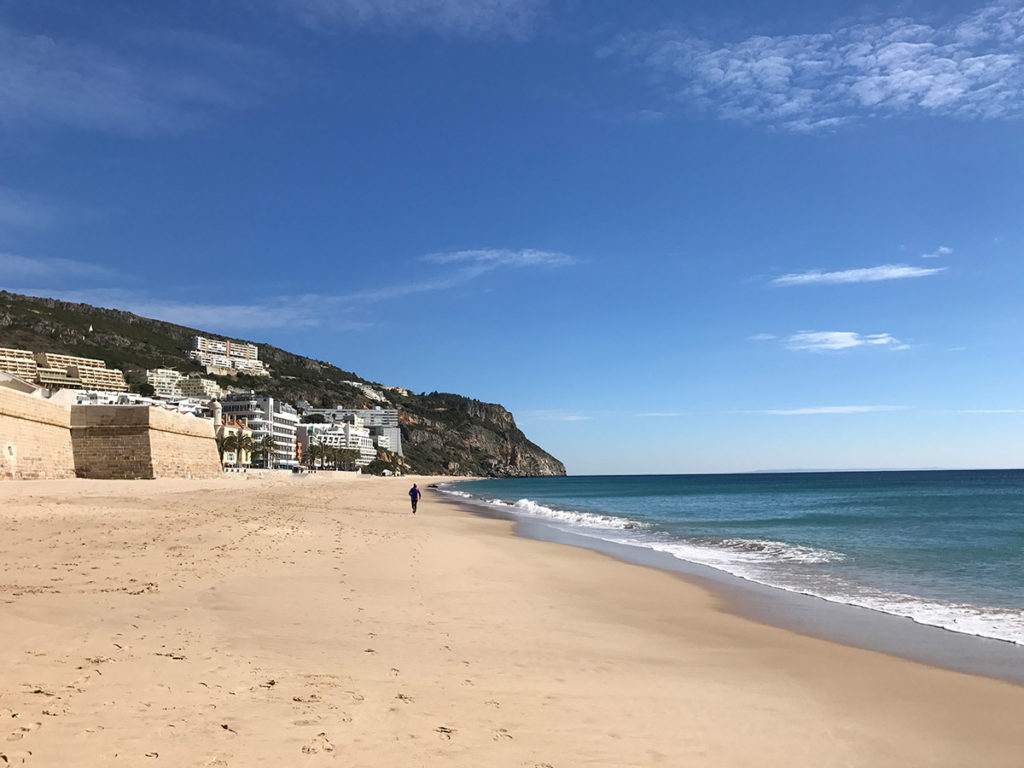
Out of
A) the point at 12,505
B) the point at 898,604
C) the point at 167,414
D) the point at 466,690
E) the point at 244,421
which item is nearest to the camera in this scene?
the point at 466,690

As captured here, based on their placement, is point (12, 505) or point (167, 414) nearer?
point (12, 505)

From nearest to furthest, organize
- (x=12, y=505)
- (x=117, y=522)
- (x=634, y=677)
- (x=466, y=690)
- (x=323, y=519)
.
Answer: (x=466, y=690), (x=634, y=677), (x=117, y=522), (x=12, y=505), (x=323, y=519)

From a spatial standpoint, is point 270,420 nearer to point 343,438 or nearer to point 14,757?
point 343,438

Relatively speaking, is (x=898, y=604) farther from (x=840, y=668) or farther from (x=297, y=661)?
(x=297, y=661)

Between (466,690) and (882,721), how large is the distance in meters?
3.66

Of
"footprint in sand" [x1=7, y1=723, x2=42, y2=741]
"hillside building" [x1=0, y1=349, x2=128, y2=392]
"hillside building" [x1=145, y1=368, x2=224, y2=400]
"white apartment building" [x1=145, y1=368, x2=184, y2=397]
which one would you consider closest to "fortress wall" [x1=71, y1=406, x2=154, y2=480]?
"footprint in sand" [x1=7, y1=723, x2=42, y2=741]

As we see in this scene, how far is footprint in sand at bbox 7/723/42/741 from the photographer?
4.10m

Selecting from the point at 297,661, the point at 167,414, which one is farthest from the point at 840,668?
the point at 167,414

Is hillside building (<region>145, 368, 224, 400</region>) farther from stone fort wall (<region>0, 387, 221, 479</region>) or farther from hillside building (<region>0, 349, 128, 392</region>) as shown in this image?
stone fort wall (<region>0, 387, 221, 479</region>)

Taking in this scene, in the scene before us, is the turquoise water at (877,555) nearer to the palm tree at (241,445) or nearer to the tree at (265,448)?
the palm tree at (241,445)

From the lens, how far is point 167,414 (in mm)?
45906

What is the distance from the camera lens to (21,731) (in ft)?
13.8

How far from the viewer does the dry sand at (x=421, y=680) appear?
4582 millimetres

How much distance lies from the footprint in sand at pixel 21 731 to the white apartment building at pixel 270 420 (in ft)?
371
